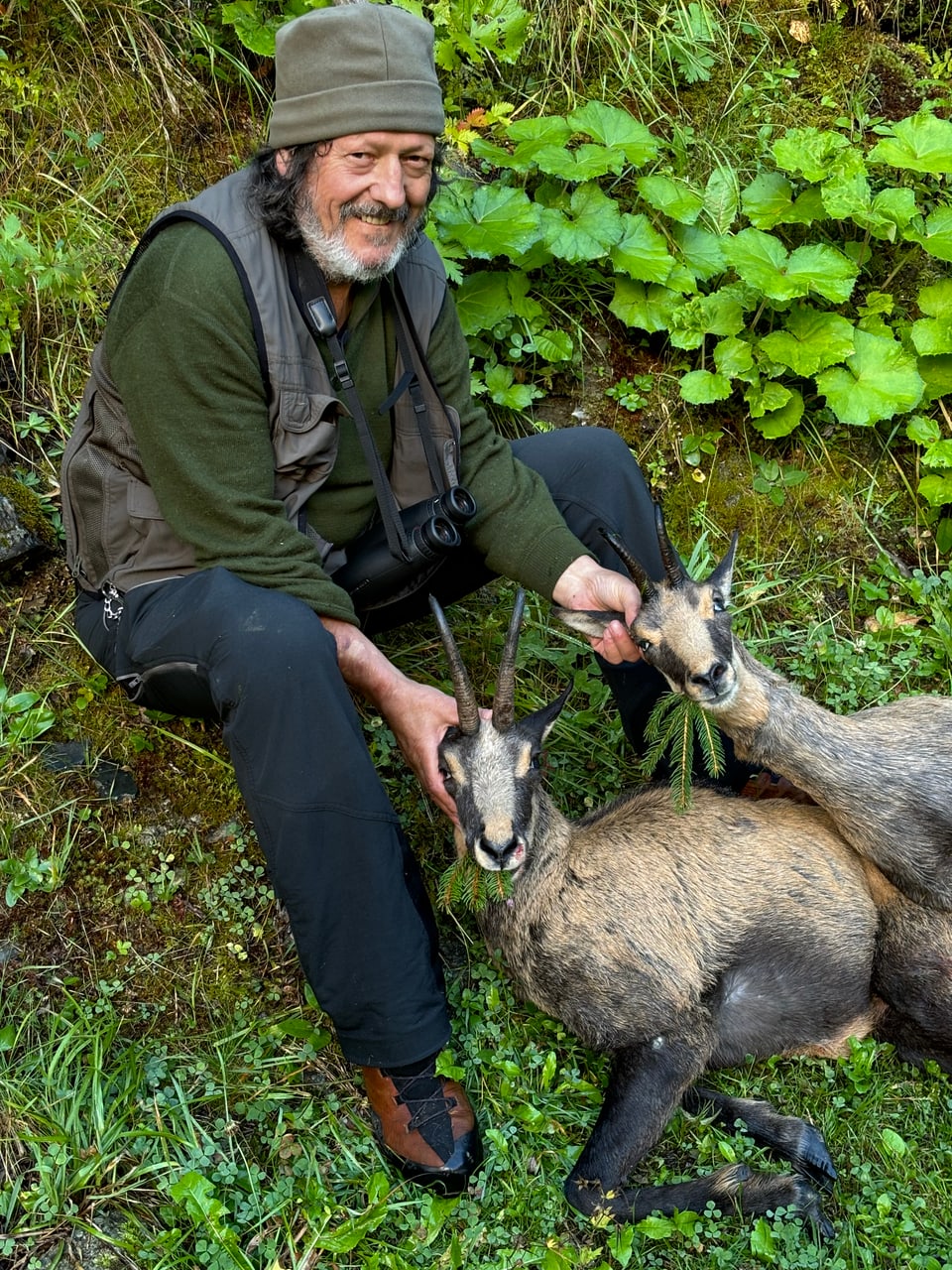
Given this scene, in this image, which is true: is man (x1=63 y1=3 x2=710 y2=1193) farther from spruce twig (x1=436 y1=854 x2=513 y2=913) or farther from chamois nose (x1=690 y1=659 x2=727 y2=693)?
chamois nose (x1=690 y1=659 x2=727 y2=693)

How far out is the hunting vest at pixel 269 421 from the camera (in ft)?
14.3

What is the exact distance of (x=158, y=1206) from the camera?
3990mm

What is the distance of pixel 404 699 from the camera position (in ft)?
15.2

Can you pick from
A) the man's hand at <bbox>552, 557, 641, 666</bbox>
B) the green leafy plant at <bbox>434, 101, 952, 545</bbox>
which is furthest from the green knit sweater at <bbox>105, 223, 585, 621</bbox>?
the green leafy plant at <bbox>434, 101, 952, 545</bbox>

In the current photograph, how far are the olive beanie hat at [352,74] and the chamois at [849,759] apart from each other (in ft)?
5.80

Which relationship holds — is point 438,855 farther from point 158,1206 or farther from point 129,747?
point 158,1206

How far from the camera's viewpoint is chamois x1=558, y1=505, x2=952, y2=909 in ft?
14.9

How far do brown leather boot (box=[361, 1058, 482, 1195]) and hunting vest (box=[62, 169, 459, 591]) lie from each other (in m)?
1.96

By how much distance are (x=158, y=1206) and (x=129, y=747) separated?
6.49 ft

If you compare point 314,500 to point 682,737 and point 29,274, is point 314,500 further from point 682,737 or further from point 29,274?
point 29,274

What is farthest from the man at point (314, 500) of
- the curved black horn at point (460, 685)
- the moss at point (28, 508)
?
the moss at point (28, 508)

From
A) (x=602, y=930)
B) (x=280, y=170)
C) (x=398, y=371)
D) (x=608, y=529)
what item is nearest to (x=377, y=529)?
(x=398, y=371)

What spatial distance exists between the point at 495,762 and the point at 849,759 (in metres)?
1.42

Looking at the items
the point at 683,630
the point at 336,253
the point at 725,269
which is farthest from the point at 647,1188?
the point at 725,269
